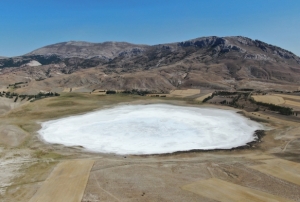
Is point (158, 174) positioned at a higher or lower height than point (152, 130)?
lower

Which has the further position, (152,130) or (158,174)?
(152,130)

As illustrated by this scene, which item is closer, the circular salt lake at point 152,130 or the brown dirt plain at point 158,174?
the brown dirt plain at point 158,174

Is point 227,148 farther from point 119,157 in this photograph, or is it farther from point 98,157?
point 98,157

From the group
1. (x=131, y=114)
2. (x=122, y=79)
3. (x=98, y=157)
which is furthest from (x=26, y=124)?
A: (x=122, y=79)

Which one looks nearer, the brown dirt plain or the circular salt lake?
the brown dirt plain
